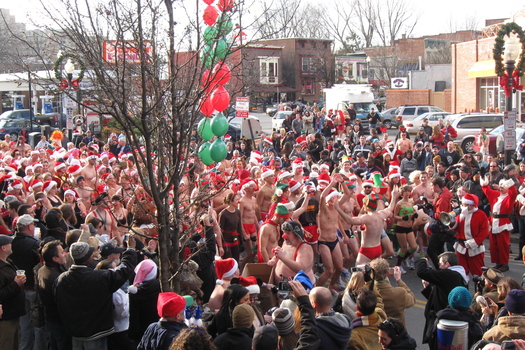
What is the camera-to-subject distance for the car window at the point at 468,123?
27.8m

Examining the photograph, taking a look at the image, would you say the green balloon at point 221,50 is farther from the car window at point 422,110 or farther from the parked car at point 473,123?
the car window at point 422,110

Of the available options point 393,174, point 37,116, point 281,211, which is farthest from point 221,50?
point 37,116

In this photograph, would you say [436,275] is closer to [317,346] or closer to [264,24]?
[317,346]

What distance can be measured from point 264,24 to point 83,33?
1511 millimetres

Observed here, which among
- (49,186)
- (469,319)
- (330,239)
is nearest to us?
(469,319)

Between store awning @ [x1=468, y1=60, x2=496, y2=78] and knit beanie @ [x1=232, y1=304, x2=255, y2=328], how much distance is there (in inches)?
1275

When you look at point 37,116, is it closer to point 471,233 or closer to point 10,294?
point 471,233

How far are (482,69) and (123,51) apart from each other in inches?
1359

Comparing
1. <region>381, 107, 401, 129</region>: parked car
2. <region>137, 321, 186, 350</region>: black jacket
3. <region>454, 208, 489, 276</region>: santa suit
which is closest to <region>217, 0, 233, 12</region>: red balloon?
<region>137, 321, 186, 350</region>: black jacket

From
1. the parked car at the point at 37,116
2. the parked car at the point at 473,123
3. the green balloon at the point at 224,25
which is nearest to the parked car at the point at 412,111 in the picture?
the parked car at the point at 473,123

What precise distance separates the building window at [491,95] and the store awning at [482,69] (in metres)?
0.89

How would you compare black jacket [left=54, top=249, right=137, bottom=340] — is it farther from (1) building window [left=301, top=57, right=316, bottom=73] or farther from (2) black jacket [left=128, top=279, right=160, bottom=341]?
(1) building window [left=301, top=57, right=316, bottom=73]

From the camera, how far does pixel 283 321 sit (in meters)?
4.81

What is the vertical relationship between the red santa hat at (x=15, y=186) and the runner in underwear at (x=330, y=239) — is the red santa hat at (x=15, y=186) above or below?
above
